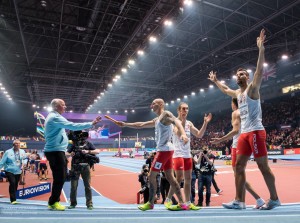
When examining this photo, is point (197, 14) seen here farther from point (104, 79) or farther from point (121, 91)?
point (121, 91)

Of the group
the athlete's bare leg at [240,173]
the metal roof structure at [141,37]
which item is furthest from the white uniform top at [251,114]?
the metal roof structure at [141,37]

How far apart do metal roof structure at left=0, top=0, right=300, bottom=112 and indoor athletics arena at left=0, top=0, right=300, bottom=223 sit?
110 millimetres

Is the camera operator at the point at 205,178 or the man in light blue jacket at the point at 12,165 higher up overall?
the man in light blue jacket at the point at 12,165

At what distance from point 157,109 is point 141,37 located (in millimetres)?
13830

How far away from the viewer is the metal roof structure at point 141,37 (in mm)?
15555

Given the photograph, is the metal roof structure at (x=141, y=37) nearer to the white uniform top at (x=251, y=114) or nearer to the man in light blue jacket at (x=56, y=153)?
the white uniform top at (x=251, y=114)

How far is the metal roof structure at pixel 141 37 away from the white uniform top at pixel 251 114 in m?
10.8

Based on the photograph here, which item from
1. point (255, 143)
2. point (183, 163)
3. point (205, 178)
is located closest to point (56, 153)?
point (183, 163)

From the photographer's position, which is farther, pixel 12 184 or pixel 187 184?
pixel 12 184

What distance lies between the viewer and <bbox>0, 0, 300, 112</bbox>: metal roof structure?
15555 millimetres

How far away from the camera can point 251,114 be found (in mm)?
4105

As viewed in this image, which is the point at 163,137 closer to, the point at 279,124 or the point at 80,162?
the point at 80,162

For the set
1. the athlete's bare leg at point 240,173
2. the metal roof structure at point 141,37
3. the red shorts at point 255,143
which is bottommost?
the athlete's bare leg at point 240,173

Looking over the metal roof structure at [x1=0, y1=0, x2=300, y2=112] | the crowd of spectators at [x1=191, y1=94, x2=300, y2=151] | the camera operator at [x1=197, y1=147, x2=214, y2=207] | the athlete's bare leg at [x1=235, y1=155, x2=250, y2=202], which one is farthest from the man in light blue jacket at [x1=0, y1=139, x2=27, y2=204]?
the crowd of spectators at [x1=191, y1=94, x2=300, y2=151]
